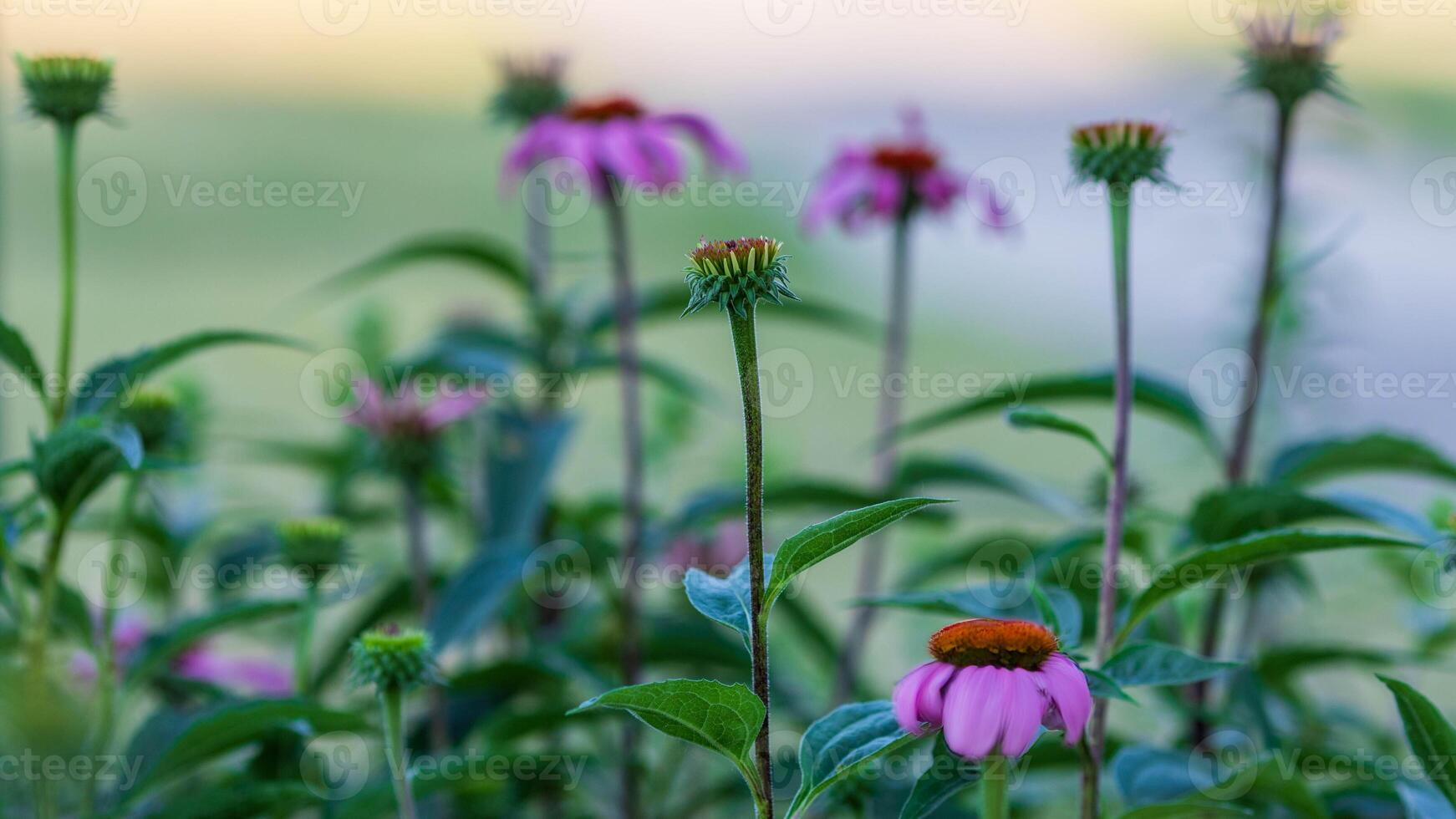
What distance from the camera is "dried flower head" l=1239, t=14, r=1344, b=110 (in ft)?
2.69

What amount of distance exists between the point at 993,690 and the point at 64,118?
0.59m

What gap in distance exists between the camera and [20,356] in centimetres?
66

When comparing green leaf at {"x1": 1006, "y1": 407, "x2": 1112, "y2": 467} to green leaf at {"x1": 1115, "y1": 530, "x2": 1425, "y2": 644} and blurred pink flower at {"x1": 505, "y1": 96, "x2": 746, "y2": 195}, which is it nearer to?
green leaf at {"x1": 1115, "y1": 530, "x2": 1425, "y2": 644}

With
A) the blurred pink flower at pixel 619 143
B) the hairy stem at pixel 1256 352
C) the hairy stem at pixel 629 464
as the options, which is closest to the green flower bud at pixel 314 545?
the hairy stem at pixel 629 464

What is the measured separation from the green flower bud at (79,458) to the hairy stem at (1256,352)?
25.5 inches

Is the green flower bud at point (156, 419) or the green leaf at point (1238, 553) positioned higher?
the green flower bud at point (156, 419)

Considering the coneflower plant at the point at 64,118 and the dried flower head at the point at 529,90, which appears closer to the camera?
the coneflower plant at the point at 64,118

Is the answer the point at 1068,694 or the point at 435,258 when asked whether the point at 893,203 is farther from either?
the point at 1068,694

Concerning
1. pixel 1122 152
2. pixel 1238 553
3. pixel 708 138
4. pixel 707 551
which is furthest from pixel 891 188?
pixel 1238 553

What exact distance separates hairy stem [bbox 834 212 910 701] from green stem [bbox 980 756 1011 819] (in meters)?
0.52

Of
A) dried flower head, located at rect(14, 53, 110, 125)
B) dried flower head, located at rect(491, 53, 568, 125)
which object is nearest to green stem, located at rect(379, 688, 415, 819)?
dried flower head, located at rect(14, 53, 110, 125)

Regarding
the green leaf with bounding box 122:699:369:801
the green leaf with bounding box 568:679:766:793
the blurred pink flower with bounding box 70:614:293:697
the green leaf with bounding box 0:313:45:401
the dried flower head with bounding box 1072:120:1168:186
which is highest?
the dried flower head with bounding box 1072:120:1168:186

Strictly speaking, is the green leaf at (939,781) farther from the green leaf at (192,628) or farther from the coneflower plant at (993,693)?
the green leaf at (192,628)

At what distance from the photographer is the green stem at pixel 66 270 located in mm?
707
